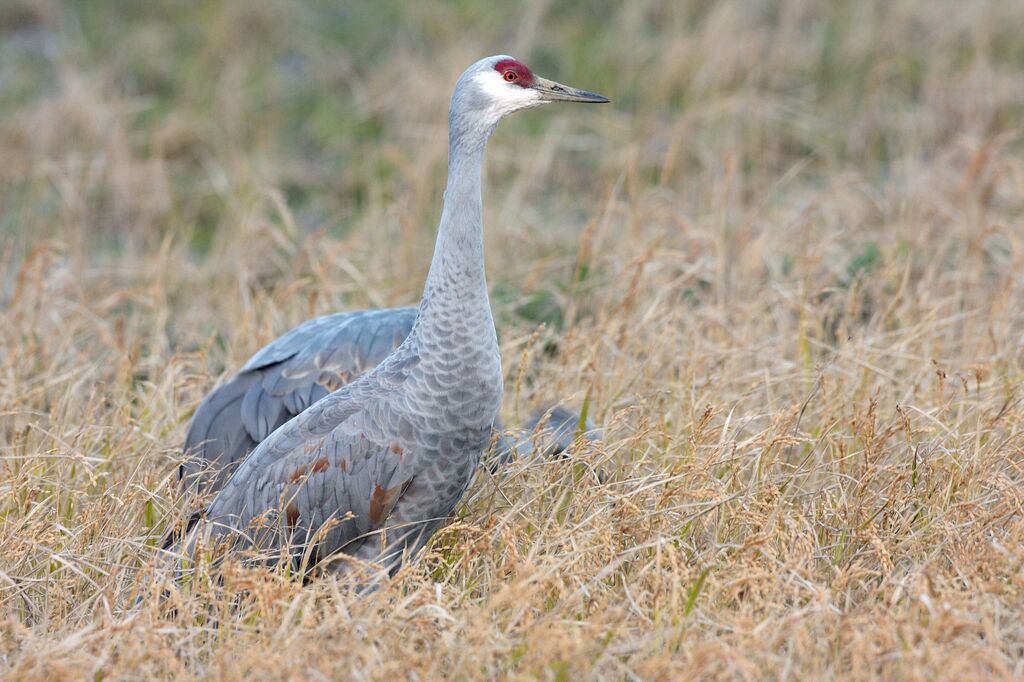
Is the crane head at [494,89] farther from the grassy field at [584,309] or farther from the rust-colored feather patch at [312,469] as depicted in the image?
the rust-colored feather patch at [312,469]

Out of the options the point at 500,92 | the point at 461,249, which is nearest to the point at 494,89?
the point at 500,92

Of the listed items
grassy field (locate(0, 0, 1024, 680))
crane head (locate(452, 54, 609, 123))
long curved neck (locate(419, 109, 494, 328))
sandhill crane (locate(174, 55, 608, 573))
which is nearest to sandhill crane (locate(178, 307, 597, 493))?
grassy field (locate(0, 0, 1024, 680))

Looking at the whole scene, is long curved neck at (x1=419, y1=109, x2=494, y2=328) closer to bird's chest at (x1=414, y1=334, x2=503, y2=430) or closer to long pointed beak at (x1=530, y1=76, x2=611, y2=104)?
bird's chest at (x1=414, y1=334, x2=503, y2=430)

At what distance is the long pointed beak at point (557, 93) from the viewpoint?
3320 millimetres

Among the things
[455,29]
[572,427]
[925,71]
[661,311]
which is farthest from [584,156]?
[572,427]

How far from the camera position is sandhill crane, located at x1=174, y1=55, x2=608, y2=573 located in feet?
10.3

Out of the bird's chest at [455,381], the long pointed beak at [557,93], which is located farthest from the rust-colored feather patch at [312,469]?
the long pointed beak at [557,93]

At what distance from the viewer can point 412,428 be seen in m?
3.15

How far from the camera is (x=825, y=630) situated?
2.75 meters

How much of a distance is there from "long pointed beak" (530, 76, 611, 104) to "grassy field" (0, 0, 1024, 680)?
28.7 inches

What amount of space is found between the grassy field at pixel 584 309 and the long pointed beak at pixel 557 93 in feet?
2.39

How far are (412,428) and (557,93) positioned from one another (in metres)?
0.94

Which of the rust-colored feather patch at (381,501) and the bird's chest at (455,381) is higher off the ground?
the bird's chest at (455,381)

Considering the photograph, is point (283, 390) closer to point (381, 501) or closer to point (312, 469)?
point (312, 469)
